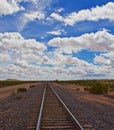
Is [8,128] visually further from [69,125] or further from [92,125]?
[92,125]

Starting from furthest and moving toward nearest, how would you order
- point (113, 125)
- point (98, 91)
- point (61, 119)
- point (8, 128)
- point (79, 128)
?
point (98, 91)
point (61, 119)
point (113, 125)
point (8, 128)
point (79, 128)

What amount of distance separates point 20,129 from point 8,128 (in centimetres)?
61

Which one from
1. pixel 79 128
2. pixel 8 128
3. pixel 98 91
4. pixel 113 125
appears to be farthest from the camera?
pixel 98 91

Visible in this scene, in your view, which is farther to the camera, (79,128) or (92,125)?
(92,125)

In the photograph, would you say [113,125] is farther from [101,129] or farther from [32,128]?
[32,128]

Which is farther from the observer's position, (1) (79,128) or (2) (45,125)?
(2) (45,125)

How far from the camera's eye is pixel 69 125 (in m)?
11.0

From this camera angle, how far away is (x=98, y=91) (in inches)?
1489

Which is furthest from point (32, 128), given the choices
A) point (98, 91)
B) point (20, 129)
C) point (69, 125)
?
point (98, 91)

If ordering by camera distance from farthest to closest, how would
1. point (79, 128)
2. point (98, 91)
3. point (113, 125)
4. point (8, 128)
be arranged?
1. point (98, 91)
2. point (113, 125)
3. point (8, 128)
4. point (79, 128)

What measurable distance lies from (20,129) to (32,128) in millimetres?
470

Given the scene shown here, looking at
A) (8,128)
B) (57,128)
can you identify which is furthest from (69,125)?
(8,128)

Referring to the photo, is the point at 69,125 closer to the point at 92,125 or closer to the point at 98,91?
the point at 92,125

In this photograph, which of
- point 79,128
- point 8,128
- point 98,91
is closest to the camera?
point 79,128
